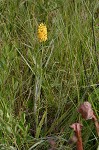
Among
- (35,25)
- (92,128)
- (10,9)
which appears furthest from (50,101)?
(10,9)

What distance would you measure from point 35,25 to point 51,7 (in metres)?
0.19

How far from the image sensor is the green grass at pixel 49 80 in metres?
1.10

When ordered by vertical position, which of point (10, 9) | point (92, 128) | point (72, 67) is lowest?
point (92, 128)

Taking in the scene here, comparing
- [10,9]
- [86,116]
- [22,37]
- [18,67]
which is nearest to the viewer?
[86,116]

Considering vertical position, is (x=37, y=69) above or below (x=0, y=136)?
above

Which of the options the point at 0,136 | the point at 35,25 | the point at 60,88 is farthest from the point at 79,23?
the point at 0,136

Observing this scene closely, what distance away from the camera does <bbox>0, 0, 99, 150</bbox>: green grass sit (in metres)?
1.10

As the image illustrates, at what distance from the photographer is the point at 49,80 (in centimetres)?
135

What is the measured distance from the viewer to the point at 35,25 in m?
1.63

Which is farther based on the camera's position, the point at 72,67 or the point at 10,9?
the point at 10,9

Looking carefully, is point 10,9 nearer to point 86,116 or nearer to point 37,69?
point 37,69

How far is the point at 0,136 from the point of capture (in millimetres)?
1083

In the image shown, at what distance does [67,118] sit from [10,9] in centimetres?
76

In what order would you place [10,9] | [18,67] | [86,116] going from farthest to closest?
[10,9], [18,67], [86,116]
